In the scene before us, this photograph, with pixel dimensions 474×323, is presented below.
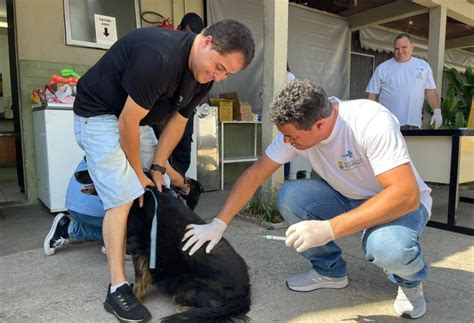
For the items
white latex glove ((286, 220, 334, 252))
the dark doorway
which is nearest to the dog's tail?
white latex glove ((286, 220, 334, 252))

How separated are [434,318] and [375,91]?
3293 mm

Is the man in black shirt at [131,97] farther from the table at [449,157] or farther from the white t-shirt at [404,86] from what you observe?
the white t-shirt at [404,86]

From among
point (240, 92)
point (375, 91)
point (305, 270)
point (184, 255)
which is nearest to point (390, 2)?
point (375, 91)

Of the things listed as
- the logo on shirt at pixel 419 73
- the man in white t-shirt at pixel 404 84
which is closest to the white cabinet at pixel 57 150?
the man in white t-shirt at pixel 404 84

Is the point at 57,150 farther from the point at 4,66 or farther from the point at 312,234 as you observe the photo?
the point at 4,66

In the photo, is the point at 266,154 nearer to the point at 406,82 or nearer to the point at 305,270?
the point at 305,270


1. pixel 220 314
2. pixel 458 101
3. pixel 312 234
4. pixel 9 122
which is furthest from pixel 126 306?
pixel 9 122

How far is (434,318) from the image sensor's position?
1.83m

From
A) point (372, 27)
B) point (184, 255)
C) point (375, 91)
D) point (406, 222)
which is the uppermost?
point (372, 27)

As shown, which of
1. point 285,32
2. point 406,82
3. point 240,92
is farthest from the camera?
point 240,92

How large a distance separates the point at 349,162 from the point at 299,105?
1.51 feet

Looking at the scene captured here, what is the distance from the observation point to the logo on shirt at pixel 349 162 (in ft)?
6.01

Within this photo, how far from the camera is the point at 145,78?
1.62 m

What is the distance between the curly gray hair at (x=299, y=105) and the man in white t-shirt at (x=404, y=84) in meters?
3.13
